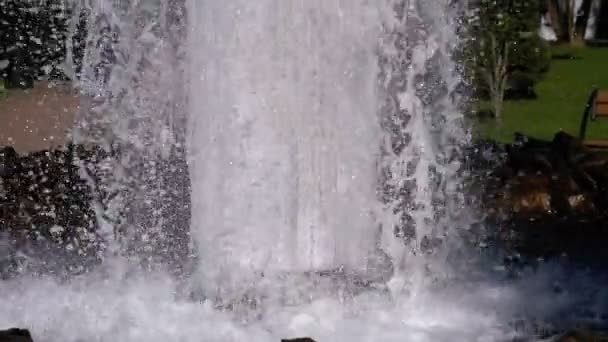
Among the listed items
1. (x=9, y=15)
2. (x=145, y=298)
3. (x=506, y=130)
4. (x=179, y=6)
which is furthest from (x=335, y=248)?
(x=9, y=15)

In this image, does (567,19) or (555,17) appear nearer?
(567,19)

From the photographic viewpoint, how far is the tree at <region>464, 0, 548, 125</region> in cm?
1448

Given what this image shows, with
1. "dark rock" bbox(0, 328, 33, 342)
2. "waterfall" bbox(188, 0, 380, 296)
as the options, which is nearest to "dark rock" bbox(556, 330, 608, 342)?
"waterfall" bbox(188, 0, 380, 296)

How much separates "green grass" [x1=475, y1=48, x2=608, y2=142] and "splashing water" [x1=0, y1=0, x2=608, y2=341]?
639cm

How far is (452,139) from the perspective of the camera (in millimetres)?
8359

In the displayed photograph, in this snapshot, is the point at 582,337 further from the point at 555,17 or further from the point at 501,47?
the point at 555,17

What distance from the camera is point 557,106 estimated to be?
49.5ft

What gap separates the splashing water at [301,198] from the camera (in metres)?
5.41

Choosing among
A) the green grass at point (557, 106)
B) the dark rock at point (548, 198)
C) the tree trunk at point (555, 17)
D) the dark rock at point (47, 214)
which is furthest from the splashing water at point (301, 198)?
the tree trunk at point (555, 17)

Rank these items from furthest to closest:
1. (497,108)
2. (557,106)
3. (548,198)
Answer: (557,106)
(497,108)
(548,198)

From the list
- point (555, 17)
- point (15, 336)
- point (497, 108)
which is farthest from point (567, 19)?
point (15, 336)

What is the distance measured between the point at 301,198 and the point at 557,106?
405 inches

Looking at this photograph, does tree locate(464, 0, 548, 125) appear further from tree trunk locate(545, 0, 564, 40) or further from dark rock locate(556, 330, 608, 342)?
dark rock locate(556, 330, 608, 342)

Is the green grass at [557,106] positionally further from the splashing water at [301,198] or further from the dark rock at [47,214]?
the splashing water at [301,198]
